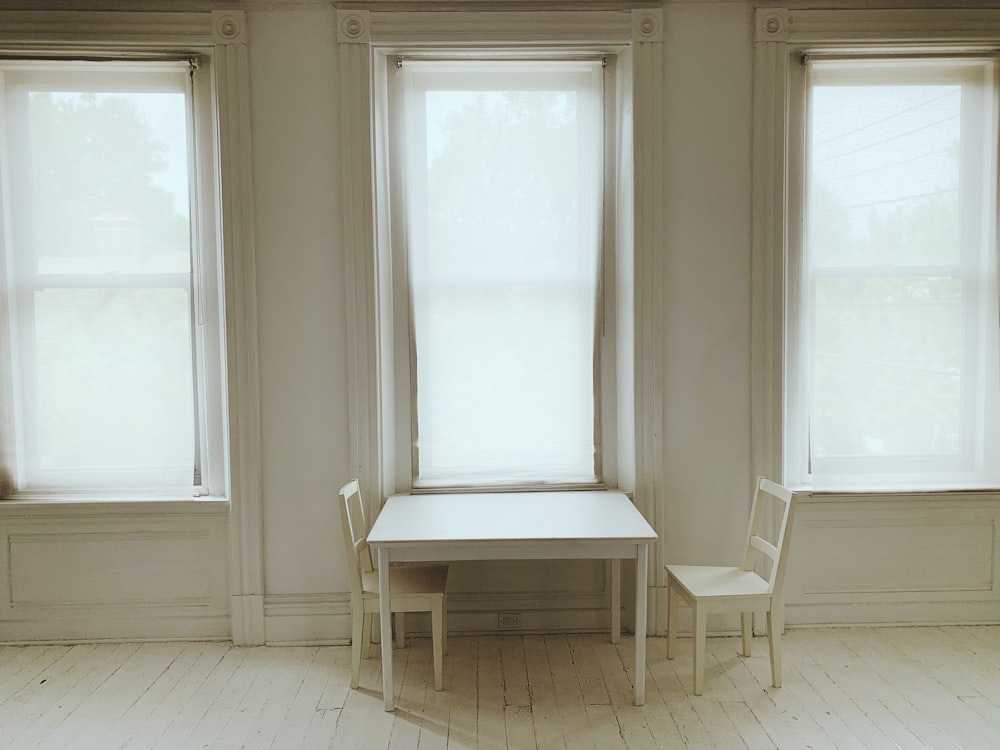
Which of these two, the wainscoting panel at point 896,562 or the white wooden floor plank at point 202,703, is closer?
the white wooden floor plank at point 202,703

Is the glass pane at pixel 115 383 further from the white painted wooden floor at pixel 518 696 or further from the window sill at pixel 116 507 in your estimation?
the white painted wooden floor at pixel 518 696

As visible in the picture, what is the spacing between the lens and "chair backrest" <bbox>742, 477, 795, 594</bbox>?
2861 millimetres

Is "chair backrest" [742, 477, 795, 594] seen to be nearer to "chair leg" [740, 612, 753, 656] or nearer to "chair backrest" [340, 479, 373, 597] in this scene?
"chair leg" [740, 612, 753, 656]

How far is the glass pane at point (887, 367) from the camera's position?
11.4 ft

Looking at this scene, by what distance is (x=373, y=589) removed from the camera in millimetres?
2947

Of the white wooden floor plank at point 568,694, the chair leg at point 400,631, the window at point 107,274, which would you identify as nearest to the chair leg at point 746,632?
the white wooden floor plank at point 568,694

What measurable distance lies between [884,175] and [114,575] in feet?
12.5

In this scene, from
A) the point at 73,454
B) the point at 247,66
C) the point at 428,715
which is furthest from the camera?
the point at 73,454

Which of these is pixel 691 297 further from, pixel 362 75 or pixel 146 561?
pixel 146 561

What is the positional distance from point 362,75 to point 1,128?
5.16 feet

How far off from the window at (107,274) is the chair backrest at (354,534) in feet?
2.57

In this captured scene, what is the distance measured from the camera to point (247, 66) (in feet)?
10.5

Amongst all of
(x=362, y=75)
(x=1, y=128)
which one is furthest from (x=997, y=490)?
(x=1, y=128)

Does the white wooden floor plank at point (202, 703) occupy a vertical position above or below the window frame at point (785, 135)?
below
